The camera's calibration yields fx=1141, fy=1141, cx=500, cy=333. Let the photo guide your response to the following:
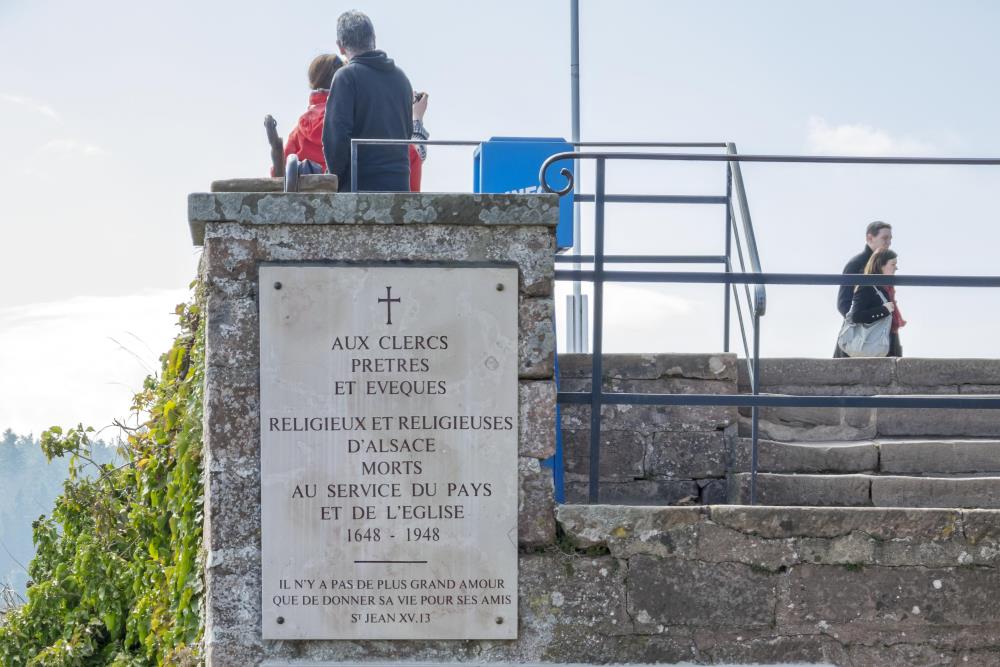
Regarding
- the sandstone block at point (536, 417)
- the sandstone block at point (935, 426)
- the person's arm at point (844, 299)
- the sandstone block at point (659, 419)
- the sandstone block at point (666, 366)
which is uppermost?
the person's arm at point (844, 299)

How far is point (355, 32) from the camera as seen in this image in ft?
17.3

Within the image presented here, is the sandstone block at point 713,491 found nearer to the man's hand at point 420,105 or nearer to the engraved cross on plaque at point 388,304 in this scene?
the engraved cross on plaque at point 388,304

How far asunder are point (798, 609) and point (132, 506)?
3680mm

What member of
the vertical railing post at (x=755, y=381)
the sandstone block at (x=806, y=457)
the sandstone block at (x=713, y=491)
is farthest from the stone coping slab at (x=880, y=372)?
the vertical railing post at (x=755, y=381)

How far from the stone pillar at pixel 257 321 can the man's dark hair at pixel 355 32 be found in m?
1.52

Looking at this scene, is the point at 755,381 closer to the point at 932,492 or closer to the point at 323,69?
the point at 932,492

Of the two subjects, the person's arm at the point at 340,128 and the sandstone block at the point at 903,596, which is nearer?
the sandstone block at the point at 903,596

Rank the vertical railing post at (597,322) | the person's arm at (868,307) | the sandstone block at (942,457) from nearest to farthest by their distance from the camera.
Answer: the vertical railing post at (597,322)
the sandstone block at (942,457)
the person's arm at (868,307)

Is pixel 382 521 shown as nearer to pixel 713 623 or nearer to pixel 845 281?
pixel 713 623

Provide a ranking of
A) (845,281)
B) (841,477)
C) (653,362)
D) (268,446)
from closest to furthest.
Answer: (268,446)
(845,281)
(841,477)
(653,362)

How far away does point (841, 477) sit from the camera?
5.43 meters

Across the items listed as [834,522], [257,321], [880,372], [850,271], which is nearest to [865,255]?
[850,271]

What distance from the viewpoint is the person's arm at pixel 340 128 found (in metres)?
5.12

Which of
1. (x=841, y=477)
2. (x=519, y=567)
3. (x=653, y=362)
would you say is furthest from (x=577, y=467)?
(x=519, y=567)
